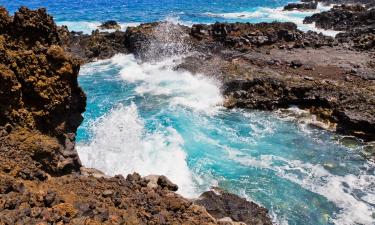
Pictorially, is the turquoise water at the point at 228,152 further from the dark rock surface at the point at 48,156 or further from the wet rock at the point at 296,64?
the wet rock at the point at 296,64

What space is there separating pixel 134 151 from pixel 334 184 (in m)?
8.71

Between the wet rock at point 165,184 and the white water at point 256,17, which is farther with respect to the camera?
the white water at point 256,17

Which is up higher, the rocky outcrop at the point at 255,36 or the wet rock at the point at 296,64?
the rocky outcrop at the point at 255,36

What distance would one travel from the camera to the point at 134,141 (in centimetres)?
1969

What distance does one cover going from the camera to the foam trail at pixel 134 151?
16.7 meters

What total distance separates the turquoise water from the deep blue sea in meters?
0.04

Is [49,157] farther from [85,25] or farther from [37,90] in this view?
[85,25]

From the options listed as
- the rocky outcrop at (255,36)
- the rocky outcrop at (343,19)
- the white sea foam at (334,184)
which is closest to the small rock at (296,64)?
the rocky outcrop at (255,36)

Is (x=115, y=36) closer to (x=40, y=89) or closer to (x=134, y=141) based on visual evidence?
(x=134, y=141)

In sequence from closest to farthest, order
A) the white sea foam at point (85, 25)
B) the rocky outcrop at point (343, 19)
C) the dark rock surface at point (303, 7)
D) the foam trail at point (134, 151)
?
the foam trail at point (134, 151) < the rocky outcrop at point (343, 19) < the white sea foam at point (85, 25) < the dark rock surface at point (303, 7)

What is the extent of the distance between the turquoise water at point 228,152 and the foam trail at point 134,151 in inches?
1.7

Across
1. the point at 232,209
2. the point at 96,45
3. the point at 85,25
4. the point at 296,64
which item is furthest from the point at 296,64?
the point at 85,25

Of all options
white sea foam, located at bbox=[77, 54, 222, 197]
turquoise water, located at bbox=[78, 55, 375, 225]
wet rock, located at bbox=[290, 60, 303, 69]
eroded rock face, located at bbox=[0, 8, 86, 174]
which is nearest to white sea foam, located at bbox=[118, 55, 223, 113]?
white sea foam, located at bbox=[77, 54, 222, 197]

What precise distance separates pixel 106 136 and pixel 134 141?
165cm
